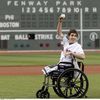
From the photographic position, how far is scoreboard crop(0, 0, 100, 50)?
92.6ft

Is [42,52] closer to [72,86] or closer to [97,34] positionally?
[97,34]

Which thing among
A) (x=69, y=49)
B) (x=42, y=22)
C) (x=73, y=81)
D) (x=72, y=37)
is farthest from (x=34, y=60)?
(x=73, y=81)

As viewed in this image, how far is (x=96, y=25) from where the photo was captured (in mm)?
28812

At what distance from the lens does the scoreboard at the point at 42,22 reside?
2822 centimetres

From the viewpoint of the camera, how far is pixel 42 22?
28.2 m

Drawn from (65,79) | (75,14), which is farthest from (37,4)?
(65,79)

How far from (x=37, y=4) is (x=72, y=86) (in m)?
21.6

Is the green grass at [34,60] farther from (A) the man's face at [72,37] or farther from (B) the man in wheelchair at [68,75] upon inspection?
(B) the man in wheelchair at [68,75]

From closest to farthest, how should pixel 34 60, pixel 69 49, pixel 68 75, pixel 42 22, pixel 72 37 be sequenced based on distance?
pixel 68 75 < pixel 69 49 < pixel 72 37 < pixel 34 60 < pixel 42 22

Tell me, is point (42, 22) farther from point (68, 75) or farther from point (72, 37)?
point (68, 75)

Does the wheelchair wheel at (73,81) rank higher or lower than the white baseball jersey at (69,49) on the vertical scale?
lower

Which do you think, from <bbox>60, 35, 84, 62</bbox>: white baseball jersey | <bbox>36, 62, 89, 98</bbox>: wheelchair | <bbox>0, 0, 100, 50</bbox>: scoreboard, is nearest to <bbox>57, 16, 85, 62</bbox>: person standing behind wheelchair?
<bbox>60, 35, 84, 62</bbox>: white baseball jersey

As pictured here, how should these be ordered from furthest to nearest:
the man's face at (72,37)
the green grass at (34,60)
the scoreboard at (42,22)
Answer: the scoreboard at (42,22), the green grass at (34,60), the man's face at (72,37)

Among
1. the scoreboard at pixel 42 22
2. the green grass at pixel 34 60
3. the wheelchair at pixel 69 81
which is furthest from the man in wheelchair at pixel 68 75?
the scoreboard at pixel 42 22
